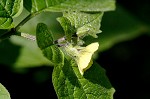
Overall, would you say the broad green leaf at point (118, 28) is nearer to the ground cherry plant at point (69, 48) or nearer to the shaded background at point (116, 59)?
the shaded background at point (116, 59)

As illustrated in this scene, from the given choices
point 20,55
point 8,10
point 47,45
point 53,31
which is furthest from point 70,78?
point 53,31

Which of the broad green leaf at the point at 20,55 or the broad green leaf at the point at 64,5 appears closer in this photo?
the broad green leaf at the point at 64,5

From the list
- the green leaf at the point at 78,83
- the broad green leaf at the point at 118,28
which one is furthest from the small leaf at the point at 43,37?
the broad green leaf at the point at 118,28

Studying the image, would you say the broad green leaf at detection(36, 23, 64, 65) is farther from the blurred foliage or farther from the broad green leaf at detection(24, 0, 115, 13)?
the blurred foliage

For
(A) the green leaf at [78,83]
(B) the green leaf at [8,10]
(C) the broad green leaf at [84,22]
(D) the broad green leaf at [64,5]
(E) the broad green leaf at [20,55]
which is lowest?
(E) the broad green leaf at [20,55]

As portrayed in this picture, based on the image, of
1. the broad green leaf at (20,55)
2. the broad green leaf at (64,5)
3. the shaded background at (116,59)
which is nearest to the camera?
the broad green leaf at (64,5)

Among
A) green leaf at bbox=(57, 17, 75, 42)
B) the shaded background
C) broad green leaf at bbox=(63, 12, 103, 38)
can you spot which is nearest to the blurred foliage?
the shaded background

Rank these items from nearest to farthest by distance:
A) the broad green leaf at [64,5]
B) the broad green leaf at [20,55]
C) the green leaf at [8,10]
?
the green leaf at [8,10] → the broad green leaf at [64,5] → the broad green leaf at [20,55]

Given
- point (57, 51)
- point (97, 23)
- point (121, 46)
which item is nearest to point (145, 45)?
point (121, 46)

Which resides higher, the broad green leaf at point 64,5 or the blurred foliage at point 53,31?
the broad green leaf at point 64,5
